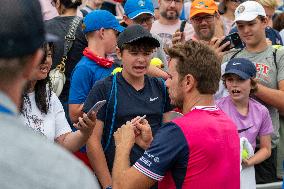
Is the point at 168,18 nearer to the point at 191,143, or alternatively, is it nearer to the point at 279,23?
the point at 279,23

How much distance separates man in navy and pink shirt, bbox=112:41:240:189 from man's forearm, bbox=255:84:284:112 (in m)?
1.85

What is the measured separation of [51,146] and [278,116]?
4446mm

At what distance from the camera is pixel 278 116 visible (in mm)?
5754

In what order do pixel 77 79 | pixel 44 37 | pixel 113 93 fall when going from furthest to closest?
pixel 77 79
pixel 113 93
pixel 44 37

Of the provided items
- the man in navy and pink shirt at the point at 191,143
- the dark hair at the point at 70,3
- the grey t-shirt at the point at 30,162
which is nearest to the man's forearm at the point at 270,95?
the man in navy and pink shirt at the point at 191,143

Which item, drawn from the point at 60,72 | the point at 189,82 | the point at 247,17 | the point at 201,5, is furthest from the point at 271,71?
the point at 189,82

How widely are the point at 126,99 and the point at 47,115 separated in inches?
23.6

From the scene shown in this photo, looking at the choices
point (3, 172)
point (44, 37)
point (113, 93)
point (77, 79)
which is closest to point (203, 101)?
point (113, 93)

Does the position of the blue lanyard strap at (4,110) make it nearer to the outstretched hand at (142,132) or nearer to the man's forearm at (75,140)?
the outstretched hand at (142,132)

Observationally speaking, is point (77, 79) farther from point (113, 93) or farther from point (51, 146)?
point (51, 146)

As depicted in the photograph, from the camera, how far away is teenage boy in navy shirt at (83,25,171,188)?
4551mm

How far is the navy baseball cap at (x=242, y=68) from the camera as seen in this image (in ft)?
17.5

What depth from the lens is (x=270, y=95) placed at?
5512mm

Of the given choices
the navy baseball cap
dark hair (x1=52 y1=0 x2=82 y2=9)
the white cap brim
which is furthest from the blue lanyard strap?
dark hair (x1=52 y1=0 x2=82 y2=9)
